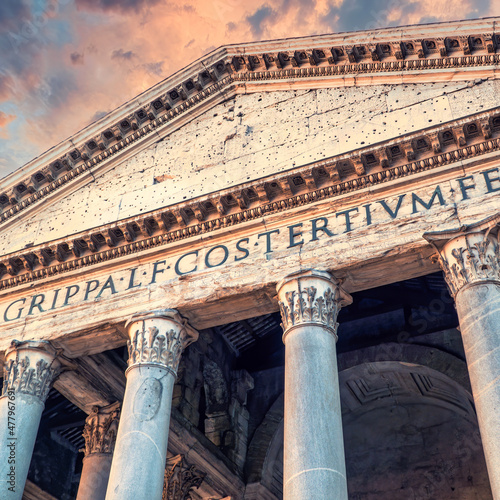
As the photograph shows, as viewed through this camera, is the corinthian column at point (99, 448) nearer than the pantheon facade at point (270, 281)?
No

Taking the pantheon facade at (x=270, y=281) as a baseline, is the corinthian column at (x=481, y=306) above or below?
below

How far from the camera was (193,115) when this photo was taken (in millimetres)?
14070

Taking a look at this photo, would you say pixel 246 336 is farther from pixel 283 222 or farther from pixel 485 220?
pixel 485 220

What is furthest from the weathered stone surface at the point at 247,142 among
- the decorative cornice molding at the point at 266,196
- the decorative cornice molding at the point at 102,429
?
the decorative cornice molding at the point at 102,429

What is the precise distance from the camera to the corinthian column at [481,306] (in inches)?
297

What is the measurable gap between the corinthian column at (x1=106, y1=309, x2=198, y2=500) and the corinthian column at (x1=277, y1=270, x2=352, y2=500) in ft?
6.01

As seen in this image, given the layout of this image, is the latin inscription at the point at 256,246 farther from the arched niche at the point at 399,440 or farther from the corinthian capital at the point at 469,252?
the arched niche at the point at 399,440

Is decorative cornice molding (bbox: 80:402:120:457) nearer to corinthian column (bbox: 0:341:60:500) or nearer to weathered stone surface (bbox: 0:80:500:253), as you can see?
corinthian column (bbox: 0:341:60:500)

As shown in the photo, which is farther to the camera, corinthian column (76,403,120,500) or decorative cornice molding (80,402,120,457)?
decorative cornice molding (80,402,120,457)

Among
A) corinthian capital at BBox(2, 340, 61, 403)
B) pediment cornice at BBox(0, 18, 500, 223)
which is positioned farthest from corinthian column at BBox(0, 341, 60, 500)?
pediment cornice at BBox(0, 18, 500, 223)

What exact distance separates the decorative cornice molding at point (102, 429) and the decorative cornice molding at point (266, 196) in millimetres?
2715

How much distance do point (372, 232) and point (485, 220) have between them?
1555 mm

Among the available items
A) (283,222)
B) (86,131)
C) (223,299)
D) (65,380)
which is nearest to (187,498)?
(65,380)

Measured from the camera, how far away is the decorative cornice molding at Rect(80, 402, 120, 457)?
41.1 feet
